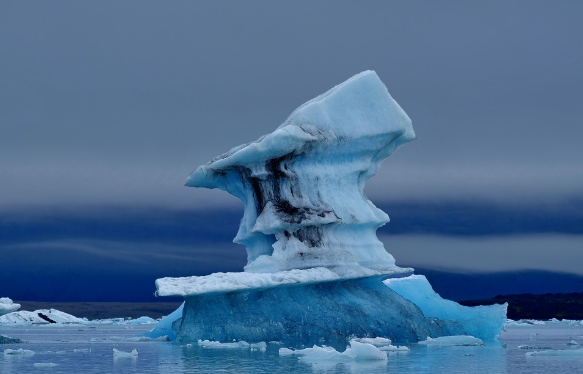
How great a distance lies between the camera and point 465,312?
21.5 metres

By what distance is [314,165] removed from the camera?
67.2 ft

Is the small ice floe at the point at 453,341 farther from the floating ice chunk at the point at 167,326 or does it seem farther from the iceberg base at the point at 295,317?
the floating ice chunk at the point at 167,326

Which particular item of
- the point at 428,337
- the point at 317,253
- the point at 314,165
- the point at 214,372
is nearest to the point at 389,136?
the point at 314,165

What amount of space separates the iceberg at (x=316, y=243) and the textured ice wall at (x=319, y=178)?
3cm

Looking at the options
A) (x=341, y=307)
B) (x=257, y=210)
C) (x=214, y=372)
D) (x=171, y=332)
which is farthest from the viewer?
(x=171, y=332)

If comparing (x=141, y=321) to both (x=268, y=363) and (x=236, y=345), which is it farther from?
(x=268, y=363)

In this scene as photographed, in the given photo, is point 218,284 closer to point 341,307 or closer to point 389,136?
point 341,307

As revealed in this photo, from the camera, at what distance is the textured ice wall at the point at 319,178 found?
65.2 feet

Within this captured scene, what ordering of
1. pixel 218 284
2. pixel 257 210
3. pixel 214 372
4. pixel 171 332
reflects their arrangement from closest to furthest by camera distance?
pixel 214 372 → pixel 218 284 → pixel 257 210 → pixel 171 332

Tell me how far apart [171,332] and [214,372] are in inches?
445

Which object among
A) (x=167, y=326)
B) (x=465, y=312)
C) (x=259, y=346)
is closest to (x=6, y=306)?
(x=167, y=326)

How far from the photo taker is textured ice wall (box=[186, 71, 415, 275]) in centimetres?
1988

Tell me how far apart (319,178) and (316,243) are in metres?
1.51

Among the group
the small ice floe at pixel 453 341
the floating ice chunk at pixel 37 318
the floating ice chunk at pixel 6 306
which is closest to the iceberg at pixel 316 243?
the small ice floe at pixel 453 341
